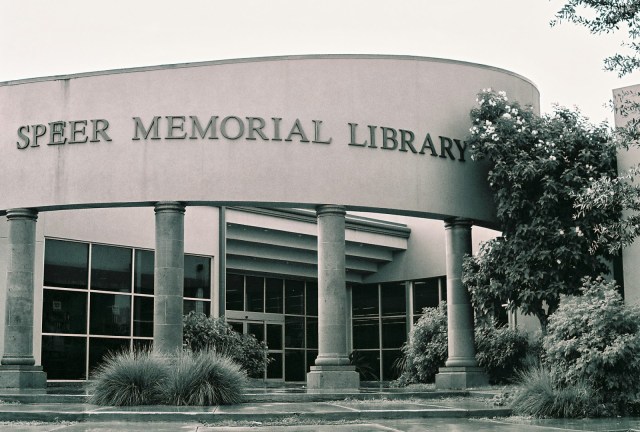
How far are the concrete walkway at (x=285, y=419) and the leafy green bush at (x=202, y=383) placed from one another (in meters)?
0.39

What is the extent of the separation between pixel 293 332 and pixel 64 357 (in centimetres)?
1280

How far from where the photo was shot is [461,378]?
23.0 meters

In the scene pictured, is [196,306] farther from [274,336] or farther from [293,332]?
[293,332]

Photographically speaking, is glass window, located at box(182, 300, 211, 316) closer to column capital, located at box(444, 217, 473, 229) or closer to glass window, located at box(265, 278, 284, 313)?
glass window, located at box(265, 278, 284, 313)

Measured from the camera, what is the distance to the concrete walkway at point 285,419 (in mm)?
12555

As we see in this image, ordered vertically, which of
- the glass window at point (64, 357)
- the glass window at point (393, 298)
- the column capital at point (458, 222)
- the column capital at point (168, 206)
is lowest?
the glass window at point (64, 357)

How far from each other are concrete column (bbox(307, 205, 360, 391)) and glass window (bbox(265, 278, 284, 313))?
1501 cm

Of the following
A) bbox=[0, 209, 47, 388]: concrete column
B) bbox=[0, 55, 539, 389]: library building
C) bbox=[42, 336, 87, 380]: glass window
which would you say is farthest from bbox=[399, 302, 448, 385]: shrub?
bbox=[0, 209, 47, 388]: concrete column

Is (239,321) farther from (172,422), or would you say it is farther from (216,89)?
(172,422)

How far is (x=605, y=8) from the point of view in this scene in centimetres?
1443

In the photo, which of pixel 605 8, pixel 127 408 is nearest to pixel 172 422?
pixel 127 408

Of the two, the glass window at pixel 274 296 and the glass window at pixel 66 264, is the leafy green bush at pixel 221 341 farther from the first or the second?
the glass window at pixel 274 296

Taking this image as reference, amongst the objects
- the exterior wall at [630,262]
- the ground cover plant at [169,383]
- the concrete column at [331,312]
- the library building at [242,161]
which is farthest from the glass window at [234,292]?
the ground cover plant at [169,383]

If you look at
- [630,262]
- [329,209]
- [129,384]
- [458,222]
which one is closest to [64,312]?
[329,209]
